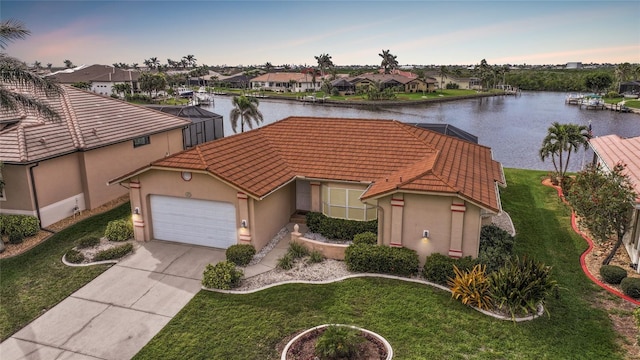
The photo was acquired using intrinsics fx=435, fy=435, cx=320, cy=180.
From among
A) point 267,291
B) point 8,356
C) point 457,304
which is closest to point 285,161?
point 267,291

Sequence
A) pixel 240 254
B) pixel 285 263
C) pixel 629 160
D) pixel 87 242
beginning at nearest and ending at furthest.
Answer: pixel 285 263 < pixel 240 254 < pixel 87 242 < pixel 629 160

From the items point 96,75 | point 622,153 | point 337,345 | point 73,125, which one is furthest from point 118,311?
point 96,75

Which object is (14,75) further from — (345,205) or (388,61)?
(388,61)

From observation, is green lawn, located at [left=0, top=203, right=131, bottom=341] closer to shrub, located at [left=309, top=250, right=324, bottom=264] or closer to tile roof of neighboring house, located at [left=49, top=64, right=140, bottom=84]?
shrub, located at [left=309, top=250, right=324, bottom=264]

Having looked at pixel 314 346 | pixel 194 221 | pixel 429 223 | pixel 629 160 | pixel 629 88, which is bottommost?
pixel 314 346

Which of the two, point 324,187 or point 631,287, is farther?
point 324,187

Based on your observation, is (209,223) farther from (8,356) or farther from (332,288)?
(8,356)

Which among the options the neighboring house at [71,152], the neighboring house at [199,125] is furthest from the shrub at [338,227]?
the neighboring house at [199,125]
